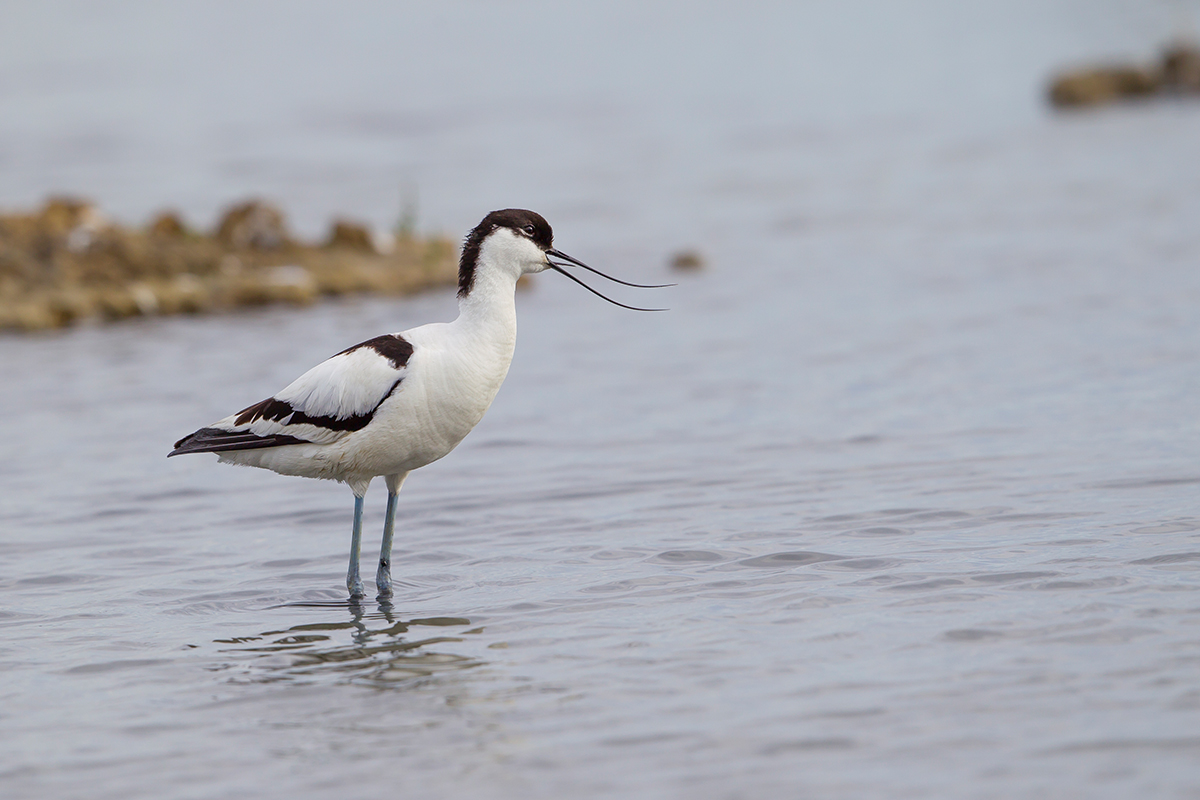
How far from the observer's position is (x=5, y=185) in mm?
29453

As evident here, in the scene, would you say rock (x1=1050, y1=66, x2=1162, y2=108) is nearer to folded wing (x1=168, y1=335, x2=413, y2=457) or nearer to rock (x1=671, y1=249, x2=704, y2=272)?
rock (x1=671, y1=249, x2=704, y2=272)

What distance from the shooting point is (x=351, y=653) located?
6.91 metres

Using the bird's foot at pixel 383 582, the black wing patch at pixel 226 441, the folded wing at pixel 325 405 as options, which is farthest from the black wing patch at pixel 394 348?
the bird's foot at pixel 383 582

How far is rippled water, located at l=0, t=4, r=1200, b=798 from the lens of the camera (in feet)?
18.2

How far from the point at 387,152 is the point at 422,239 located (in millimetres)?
13579

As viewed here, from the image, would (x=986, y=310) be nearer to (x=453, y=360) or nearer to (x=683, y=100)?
(x=453, y=360)

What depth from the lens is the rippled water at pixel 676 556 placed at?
18.2 feet

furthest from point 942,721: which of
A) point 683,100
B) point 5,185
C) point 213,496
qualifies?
point 683,100

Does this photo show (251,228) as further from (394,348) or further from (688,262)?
(394,348)

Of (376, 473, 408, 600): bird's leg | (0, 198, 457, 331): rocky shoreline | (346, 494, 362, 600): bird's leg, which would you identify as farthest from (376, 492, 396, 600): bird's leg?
(0, 198, 457, 331): rocky shoreline

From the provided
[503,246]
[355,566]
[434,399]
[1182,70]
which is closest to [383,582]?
[355,566]

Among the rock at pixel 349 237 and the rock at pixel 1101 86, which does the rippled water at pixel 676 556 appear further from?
the rock at pixel 1101 86

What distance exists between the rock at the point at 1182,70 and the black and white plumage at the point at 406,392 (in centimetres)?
Result: 2703

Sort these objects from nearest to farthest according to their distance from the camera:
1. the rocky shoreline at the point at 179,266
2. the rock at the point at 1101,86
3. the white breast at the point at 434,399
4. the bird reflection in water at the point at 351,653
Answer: the bird reflection in water at the point at 351,653 < the white breast at the point at 434,399 < the rocky shoreline at the point at 179,266 < the rock at the point at 1101,86
